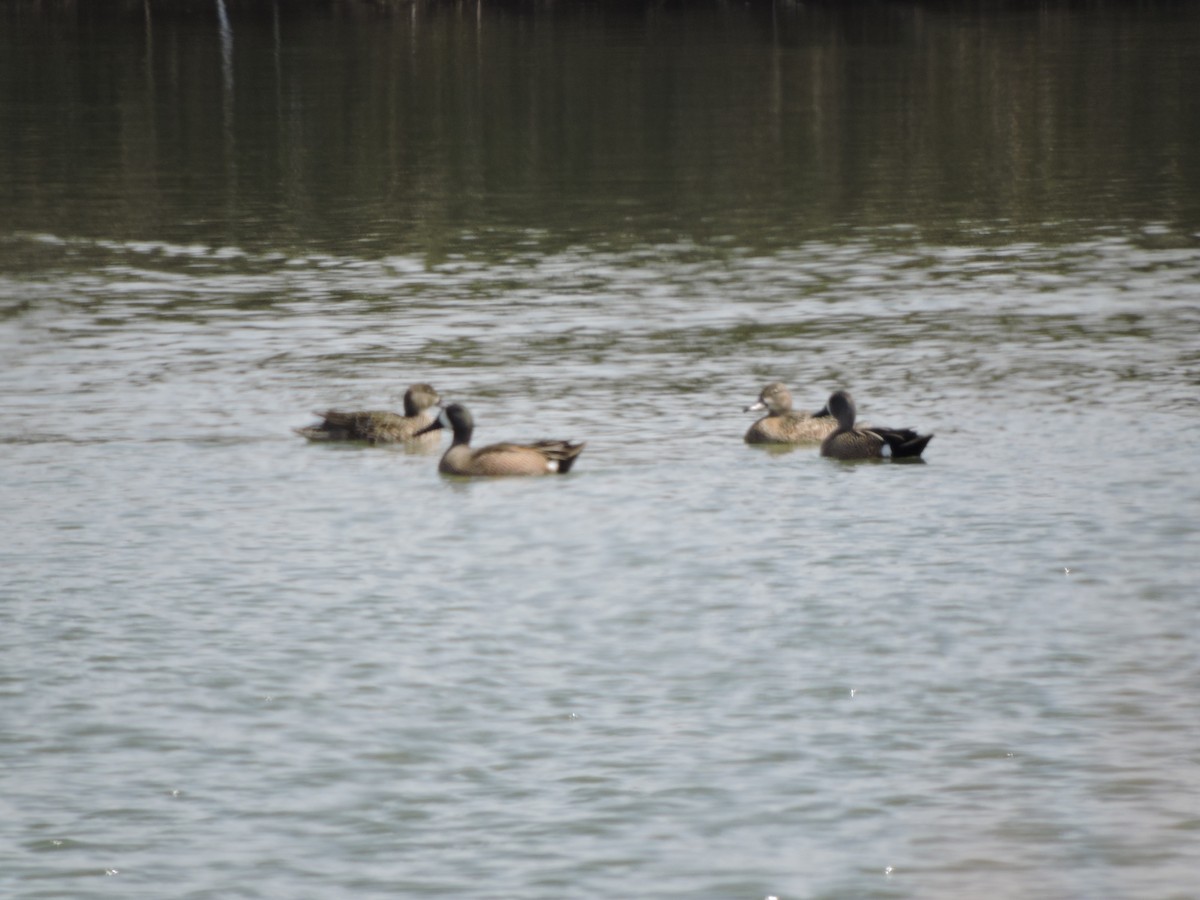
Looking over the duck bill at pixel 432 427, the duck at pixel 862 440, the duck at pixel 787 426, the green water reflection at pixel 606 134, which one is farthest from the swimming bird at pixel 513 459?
the green water reflection at pixel 606 134

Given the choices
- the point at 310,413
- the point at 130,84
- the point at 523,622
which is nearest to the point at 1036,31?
the point at 130,84

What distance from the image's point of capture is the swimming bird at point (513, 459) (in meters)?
15.7

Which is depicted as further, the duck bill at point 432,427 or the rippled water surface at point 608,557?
the duck bill at point 432,427

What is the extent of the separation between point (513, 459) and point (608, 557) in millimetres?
2406

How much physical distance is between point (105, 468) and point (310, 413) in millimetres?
2249

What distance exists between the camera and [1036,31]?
7531 centimetres

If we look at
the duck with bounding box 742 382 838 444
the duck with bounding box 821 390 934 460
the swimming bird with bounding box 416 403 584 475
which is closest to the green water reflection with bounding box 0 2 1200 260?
the duck with bounding box 742 382 838 444

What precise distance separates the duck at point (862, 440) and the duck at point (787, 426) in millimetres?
192

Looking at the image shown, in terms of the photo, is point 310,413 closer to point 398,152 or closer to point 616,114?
point 398,152

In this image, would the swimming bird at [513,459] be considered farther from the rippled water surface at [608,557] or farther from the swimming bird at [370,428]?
the swimming bird at [370,428]

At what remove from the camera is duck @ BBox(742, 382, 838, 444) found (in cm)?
1670

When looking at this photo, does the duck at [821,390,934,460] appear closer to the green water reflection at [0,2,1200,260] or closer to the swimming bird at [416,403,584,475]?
the swimming bird at [416,403,584,475]

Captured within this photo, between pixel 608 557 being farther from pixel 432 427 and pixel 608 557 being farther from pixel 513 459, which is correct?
pixel 432 427

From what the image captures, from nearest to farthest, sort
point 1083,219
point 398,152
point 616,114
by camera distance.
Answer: point 1083,219 < point 398,152 < point 616,114
